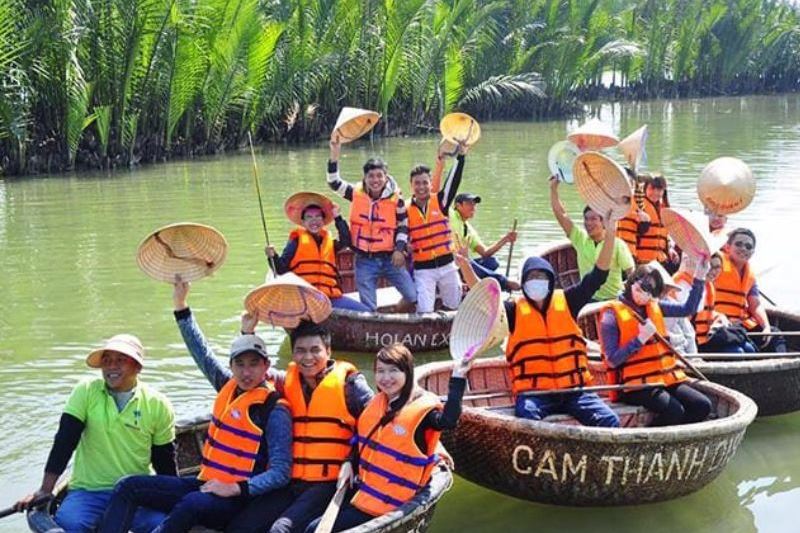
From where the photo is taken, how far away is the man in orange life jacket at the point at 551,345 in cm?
534

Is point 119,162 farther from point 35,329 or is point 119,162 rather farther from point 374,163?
point 374,163

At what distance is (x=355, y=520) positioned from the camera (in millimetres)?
4297

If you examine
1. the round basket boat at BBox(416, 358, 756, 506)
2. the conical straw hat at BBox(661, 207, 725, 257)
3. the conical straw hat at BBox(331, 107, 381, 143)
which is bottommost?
the round basket boat at BBox(416, 358, 756, 506)

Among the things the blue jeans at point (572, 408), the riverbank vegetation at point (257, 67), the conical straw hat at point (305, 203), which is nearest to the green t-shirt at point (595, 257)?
the conical straw hat at point (305, 203)

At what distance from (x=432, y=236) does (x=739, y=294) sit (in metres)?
2.37

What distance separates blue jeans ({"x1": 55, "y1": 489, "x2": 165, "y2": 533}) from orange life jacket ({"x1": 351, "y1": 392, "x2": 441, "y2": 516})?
89cm

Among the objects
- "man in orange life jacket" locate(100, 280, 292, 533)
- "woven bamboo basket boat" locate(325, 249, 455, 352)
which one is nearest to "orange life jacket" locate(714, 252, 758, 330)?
"woven bamboo basket boat" locate(325, 249, 455, 352)

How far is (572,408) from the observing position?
5410 mm

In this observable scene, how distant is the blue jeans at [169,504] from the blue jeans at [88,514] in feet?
0.19

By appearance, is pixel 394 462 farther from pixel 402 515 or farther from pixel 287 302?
pixel 287 302

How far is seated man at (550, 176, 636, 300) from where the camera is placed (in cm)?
736

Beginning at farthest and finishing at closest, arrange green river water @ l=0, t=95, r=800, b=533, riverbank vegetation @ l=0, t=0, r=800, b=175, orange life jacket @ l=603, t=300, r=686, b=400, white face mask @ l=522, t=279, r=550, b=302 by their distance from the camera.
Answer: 1. riverbank vegetation @ l=0, t=0, r=800, b=175
2. orange life jacket @ l=603, t=300, r=686, b=400
3. green river water @ l=0, t=95, r=800, b=533
4. white face mask @ l=522, t=279, r=550, b=302

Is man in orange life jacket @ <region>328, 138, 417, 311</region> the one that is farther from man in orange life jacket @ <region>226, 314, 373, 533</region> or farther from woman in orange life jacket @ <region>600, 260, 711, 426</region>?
man in orange life jacket @ <region>226, 314, 373, 533</region>

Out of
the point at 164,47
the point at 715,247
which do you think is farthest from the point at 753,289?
the point at 164,47
